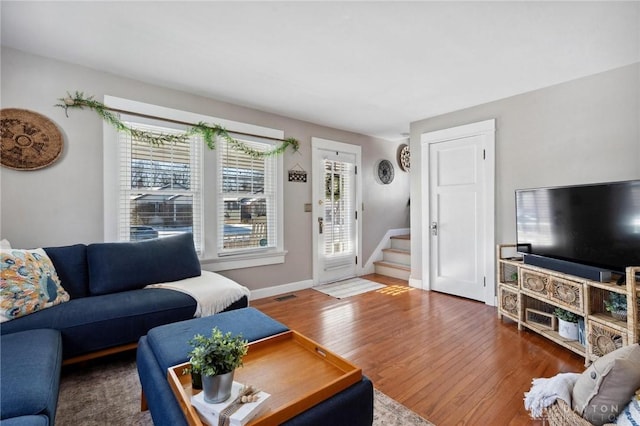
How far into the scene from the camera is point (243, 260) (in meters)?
3.61

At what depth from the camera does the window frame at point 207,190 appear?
274 cm

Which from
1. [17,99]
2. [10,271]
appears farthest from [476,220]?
[17,99]

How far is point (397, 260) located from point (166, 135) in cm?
397

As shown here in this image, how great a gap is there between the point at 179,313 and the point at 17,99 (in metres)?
2.21

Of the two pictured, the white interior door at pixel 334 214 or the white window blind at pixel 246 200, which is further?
the white interior door at pixel 334 214

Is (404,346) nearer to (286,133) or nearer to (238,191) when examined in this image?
(238,191)

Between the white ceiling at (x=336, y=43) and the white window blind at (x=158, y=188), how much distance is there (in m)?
0.66

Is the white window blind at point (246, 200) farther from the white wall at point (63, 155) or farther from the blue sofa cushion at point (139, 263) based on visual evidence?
the blue sofa cushion at point (139, 263)

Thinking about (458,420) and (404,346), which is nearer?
Answer: (458,420)

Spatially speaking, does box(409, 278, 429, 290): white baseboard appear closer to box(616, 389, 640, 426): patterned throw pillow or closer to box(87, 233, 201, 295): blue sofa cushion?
box(87, 233, 201, 295): blue sofa cushion

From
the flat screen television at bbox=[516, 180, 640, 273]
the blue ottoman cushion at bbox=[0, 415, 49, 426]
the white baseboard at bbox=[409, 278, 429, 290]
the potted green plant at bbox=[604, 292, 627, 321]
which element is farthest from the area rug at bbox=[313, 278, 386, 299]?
the blue ottoman cushion at bbox=[0, 415, 49, 426]

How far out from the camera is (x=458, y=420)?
1614 mm

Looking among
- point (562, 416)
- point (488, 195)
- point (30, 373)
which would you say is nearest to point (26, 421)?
point (30, 373)

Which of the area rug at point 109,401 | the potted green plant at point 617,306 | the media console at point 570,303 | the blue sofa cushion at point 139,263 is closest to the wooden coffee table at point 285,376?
the area rug at point 109,401
